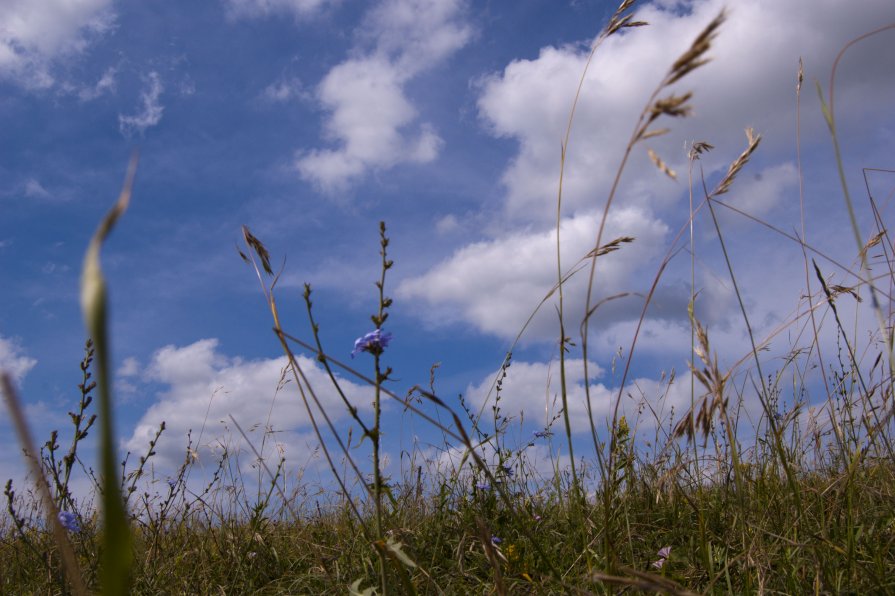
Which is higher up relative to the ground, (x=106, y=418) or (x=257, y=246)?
(x=257, y=246)

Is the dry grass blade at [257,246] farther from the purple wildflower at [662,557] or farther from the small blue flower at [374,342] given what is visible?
the purple wildflower at [662,557]

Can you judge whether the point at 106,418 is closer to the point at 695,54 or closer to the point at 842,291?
the point at 695,54

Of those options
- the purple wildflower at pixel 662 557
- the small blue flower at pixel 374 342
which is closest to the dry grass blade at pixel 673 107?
the small blue flower at pixel 374 342

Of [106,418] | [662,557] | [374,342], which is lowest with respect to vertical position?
[662,557]

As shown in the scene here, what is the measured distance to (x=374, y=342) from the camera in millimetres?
1919

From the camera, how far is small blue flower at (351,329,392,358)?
6.28ft

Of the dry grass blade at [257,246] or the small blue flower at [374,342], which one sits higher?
the dry grass blade at [257,246]

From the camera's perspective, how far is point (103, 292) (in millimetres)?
304

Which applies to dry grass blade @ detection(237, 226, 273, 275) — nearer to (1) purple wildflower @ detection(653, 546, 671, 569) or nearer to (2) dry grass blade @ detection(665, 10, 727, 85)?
(2) dry grass blade @ detection(665, 10, 727, 85)

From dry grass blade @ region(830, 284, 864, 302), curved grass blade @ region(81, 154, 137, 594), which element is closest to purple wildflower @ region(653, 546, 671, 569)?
dry grass blade @ region(830, 284, 864, 302)

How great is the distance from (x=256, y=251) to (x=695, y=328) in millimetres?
1272

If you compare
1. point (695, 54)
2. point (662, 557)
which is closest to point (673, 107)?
point (695, 54)

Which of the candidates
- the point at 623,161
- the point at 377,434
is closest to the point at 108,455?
the point at 623,161

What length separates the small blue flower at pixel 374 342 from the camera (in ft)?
6.28
